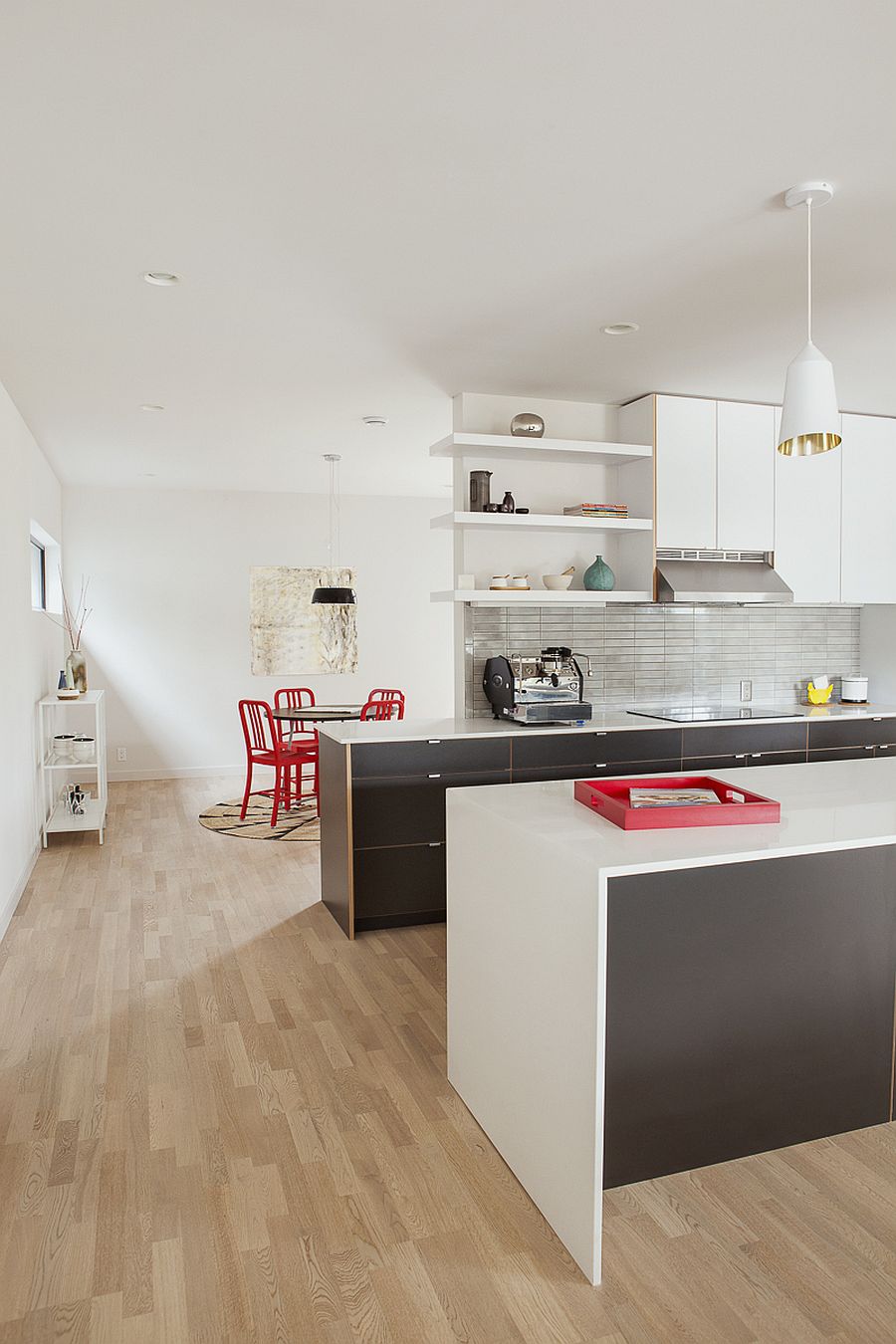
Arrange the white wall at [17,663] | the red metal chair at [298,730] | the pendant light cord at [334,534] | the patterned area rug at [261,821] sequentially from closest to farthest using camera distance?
the white wall at [17,663], the patterned area rug at [261,821], the red metal chair at [298,730], the pendant light cord at [334,534]

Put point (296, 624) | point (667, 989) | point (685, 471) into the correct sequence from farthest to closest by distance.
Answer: point (296, 624)
point (685, 471)
point (667, 989)

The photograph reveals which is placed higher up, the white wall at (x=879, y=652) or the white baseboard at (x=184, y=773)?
the white wall at (x=879, y=652)

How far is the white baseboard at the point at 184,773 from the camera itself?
27.7 feet

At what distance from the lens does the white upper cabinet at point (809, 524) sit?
5246mm

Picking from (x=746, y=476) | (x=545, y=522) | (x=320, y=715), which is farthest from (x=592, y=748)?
(x=320, y=715)

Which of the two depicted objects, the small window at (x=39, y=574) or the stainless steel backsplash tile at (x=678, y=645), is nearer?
the stainless steel backsplash tile at (x=678, y=645)

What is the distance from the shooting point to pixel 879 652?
6008mm

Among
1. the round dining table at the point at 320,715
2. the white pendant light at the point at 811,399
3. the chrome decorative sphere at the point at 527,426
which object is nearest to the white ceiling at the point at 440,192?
the chrome decorative sphere at the point at 527,426

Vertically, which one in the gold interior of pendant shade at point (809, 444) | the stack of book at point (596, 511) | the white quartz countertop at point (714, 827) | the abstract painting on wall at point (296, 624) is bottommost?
the white quartz countertop at point (714, 827)

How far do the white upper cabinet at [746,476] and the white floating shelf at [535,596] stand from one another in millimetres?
615

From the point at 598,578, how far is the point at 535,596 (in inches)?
19.2

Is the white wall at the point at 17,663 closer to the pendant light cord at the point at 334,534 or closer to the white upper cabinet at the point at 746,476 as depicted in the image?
the pendant light cord at the point at 334,534

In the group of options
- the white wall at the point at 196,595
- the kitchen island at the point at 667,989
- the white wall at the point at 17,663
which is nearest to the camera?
the kitchen island at the point at 667,989

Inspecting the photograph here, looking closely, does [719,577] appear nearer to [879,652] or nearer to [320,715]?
[879,652]
